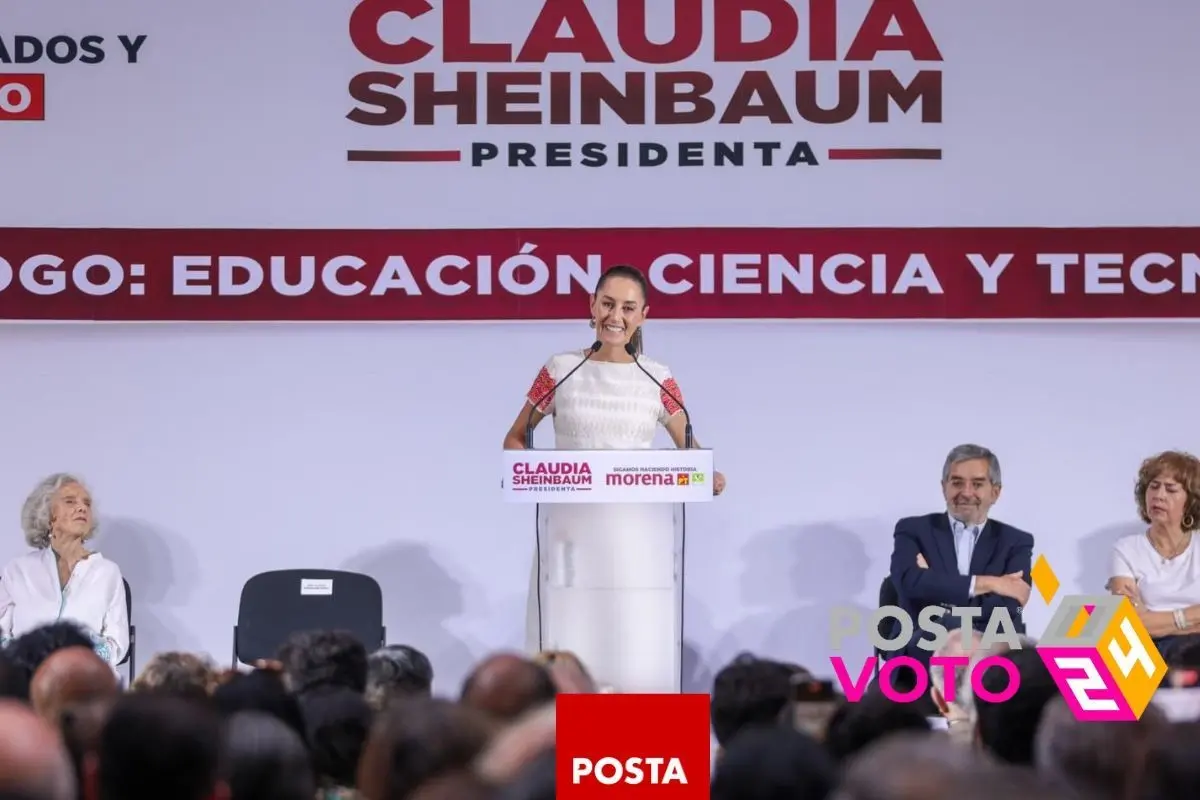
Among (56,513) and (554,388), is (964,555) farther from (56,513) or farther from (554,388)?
(56,513)

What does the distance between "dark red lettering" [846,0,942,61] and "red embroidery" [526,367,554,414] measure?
236 centimetres

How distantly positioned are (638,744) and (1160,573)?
12.1ft

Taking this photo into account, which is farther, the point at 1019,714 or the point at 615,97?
the point at 615,97

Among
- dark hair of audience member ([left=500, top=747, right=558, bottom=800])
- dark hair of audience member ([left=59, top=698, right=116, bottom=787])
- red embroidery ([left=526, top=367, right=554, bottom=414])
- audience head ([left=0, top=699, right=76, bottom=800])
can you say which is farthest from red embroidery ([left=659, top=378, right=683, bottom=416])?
audience head ([left=0, top=699, right=76, bottom=800])

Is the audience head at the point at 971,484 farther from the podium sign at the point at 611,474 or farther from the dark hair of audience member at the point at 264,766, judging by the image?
the dark hair of audience member at the point at 264,766

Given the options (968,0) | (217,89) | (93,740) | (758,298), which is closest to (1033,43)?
(968,0)

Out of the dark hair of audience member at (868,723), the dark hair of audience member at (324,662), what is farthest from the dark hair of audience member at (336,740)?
the dark hair of audience member at (868,723)

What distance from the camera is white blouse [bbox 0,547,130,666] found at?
615 cm

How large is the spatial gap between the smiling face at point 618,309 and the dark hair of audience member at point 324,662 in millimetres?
1901

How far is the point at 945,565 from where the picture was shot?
19.4 ft

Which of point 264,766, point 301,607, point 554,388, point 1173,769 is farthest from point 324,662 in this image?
point 301,607

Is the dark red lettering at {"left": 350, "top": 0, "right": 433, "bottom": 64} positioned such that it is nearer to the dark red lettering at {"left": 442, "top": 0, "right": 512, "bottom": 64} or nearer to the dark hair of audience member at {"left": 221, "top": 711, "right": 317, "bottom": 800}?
the dark red lettering at {"left": 442, "top": 0, "right": 512, "bottom": 64}

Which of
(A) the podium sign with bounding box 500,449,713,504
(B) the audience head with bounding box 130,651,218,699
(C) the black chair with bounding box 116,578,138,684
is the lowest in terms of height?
(C) the black chair with bounding box 116,578,138,684

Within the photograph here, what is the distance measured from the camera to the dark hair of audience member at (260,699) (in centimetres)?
268
